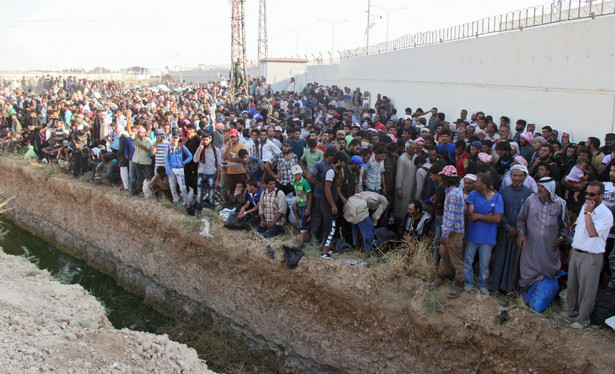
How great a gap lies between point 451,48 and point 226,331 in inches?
471

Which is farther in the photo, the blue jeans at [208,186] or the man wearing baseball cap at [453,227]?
the blue jeans at [208,186]

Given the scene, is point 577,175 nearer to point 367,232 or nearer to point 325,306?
point 367,232

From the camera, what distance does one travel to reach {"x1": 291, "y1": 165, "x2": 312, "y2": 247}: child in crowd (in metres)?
7.85

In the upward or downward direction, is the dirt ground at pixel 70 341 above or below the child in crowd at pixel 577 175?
below

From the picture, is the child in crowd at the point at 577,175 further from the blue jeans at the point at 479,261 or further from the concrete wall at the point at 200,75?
the concrete wall at the point at 200,75

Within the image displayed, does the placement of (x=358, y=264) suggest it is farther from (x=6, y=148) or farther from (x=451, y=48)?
(x=6, y=148)

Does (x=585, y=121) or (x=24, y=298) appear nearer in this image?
(x=24, y=298)

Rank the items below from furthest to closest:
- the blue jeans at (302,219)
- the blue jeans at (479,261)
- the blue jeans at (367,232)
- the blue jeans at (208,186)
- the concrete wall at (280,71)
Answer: the concrete wall at (280,71) → the blue jeans at (208,186) → the blue jeans at (302,219) → the blue jeans at (367,232) → the blue jeans at (479,261)

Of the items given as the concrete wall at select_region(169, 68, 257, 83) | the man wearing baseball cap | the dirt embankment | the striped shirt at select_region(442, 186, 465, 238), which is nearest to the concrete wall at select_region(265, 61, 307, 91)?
the concrete wall at select_region(169, 68, 257, 83)

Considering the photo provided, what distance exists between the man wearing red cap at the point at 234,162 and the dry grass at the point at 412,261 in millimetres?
3596

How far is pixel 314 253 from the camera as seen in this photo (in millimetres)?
8023

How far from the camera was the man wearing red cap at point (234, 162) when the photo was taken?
31.5ft

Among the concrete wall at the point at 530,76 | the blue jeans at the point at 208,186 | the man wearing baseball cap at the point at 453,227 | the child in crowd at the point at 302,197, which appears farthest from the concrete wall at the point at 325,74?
the man wearing baseball cap at the point at 453,227

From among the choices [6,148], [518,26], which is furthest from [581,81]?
[6,148]
